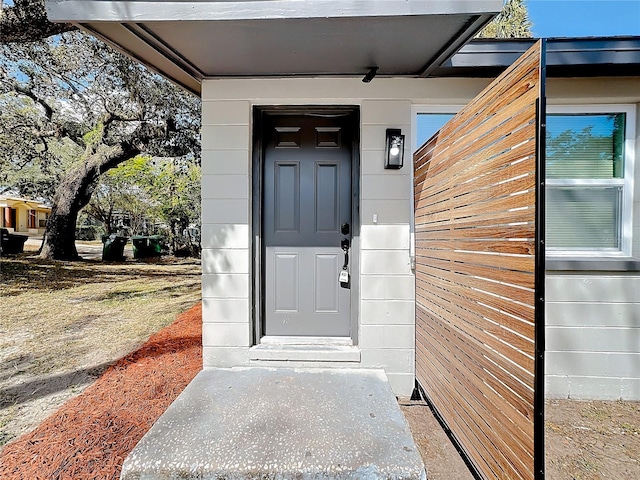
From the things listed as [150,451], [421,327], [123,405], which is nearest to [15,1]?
[123,405]

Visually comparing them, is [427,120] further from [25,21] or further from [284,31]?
[25,21]

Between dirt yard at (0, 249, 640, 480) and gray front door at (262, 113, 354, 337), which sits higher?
gray front door at (262, 113, 354, 337)

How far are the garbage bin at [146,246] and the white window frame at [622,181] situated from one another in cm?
1283

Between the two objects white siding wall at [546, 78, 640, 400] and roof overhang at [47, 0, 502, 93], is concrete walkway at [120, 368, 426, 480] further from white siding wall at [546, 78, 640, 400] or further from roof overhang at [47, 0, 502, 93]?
roof overhang at [47, 0, 502, 93]

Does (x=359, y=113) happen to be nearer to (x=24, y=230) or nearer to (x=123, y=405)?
(x=123, y=405)

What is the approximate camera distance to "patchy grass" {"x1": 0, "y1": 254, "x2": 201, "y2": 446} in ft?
9.19

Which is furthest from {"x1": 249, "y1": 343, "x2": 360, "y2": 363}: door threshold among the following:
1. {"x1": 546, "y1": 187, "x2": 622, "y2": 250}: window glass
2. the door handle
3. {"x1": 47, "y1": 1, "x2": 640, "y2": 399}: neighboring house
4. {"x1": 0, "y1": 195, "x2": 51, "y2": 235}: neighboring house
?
{"x1": 0, "y1": 195, "x2": 51, "y2": 235}: neighboring house

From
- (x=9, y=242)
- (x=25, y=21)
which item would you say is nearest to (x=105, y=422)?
(x=25, y=21)

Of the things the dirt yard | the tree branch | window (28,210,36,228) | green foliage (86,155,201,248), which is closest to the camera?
the dirt yard

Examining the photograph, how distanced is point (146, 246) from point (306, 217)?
11.6m

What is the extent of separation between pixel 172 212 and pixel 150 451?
12.2 meters

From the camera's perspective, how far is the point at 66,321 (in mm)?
5016

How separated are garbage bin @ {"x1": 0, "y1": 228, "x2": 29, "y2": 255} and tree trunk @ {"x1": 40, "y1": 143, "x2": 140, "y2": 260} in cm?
134

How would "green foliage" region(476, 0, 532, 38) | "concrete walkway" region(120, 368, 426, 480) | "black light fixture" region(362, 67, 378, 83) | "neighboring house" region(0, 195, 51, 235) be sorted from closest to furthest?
"concrete walkway" region(120, 368, 426, 480)
"black light fixture" region(362, 67, 378, 83)
"green foliage" region(476, 0, 532, 38)
"neighboring house" region(0, 195, 51, 235)
